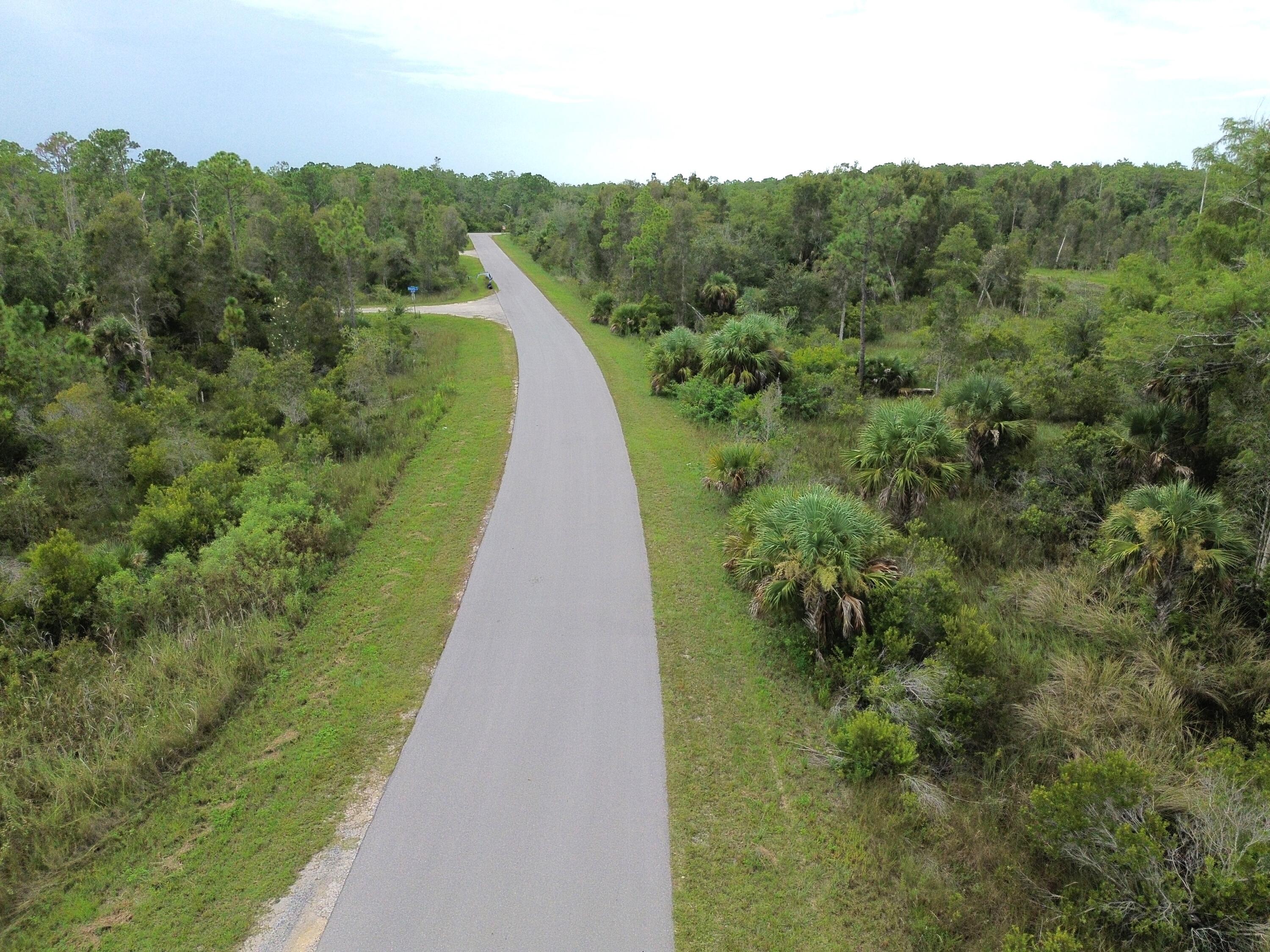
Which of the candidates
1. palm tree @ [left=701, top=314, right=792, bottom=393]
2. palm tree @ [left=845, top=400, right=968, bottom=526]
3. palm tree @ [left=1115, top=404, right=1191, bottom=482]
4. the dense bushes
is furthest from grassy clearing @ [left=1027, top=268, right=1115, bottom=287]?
the dense bushes

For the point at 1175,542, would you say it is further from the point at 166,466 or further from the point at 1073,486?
the point at 166,466

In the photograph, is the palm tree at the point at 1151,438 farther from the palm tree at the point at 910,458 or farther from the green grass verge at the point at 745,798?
the green grass verge at the point at 745,798

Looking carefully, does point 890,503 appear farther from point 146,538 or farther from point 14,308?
point 14,308

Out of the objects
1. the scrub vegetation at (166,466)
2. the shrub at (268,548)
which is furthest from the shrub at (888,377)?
the shrub at (268,548)

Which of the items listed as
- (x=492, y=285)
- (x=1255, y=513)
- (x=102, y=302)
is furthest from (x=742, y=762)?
(x=492, y=285)

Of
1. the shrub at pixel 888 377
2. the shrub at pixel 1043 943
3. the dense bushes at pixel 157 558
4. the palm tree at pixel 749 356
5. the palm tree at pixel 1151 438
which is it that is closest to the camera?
the shrub at pixel 1043 943

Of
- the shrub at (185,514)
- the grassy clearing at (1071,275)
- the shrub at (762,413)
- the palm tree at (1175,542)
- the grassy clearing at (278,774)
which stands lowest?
the grassy clearing at (278,774)

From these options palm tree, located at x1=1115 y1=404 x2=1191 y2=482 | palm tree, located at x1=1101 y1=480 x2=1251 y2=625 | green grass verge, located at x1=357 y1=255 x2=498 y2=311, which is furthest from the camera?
green grass verge, located at x1=357 y1=255 x2=498 y2=311

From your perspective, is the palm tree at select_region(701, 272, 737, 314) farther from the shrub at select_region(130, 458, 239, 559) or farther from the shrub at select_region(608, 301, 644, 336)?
the shrub at select_region(130, 458, 239, 559)
